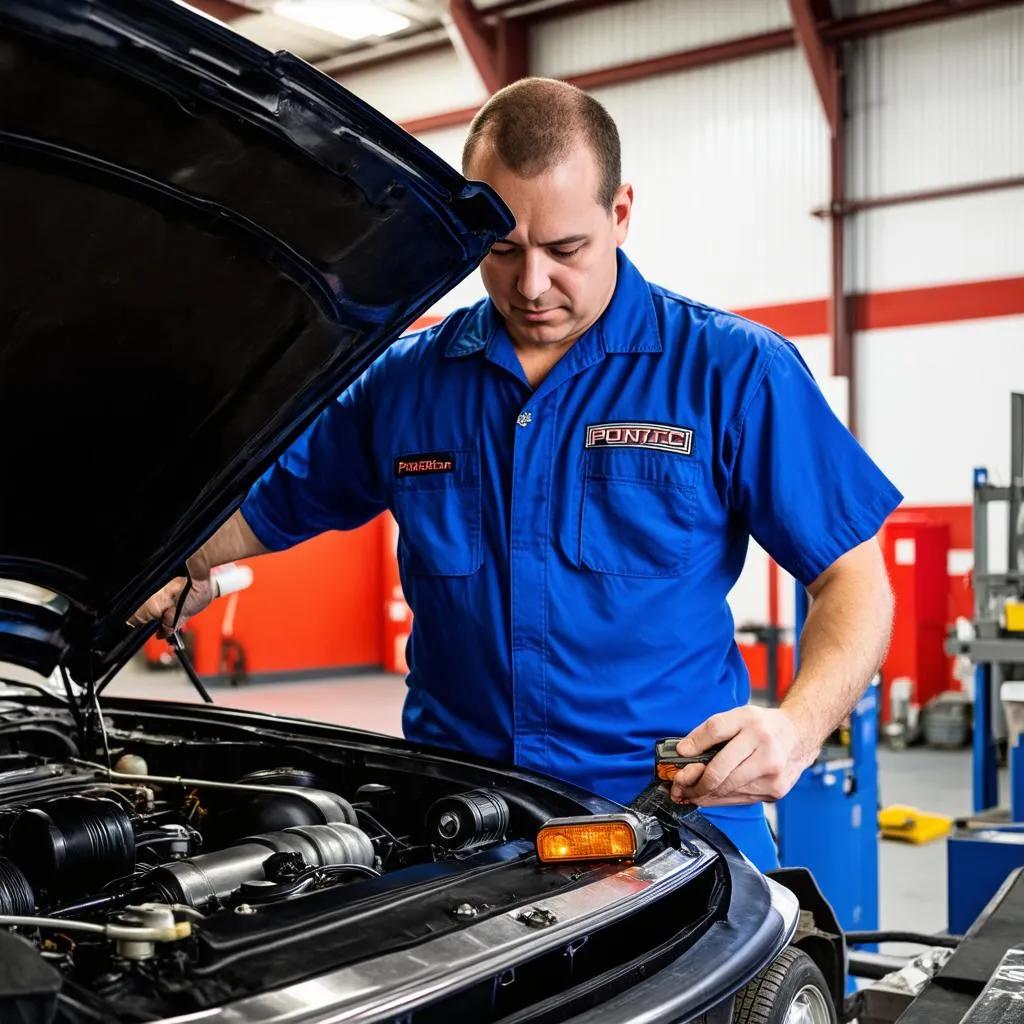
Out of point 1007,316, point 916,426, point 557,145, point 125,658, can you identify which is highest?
point 1007,316

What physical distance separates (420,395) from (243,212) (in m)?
0.64

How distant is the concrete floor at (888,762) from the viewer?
14.6 feet

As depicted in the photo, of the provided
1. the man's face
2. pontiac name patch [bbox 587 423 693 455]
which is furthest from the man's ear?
pontiac name patch [bbox 587 423 693 455]

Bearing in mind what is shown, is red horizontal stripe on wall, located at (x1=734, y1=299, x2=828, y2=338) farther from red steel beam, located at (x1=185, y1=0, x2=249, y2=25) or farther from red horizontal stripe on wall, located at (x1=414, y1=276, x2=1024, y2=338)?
red steel beam, located at (x1=185, y1=0, x2=249, y2=25)

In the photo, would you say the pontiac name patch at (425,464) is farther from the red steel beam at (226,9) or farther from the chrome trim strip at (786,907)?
the red steel beam at (226,9)

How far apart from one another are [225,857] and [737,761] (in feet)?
1.77

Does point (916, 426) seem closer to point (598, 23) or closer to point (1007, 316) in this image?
point (1007, 316)

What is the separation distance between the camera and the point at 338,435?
207cm

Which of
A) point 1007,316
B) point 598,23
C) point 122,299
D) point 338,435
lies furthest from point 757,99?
point 122,299

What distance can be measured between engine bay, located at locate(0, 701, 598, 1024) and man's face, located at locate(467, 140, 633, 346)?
610 millimetres

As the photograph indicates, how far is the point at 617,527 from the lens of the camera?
69.7 inches

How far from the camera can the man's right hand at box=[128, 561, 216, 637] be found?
188cm

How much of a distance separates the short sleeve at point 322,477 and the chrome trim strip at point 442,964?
3.01ft

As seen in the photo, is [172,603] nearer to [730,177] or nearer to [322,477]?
[322,477]
